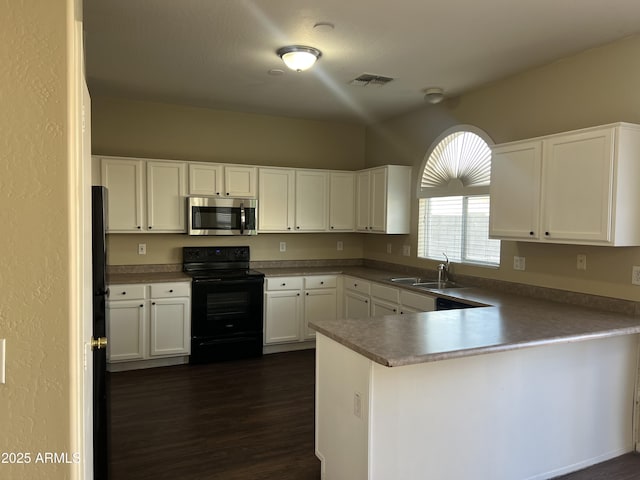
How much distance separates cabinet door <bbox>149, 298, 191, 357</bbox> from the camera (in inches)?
175

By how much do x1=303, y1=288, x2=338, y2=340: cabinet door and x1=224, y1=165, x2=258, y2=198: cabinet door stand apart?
51.3 inches

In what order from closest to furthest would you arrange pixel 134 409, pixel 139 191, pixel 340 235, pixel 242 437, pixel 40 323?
1. pixel 40 323
2. pixel 242 437
3. pixel 134 409
4. pixel 139 191
5. pixel 340 235

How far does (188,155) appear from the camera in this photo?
5.11 m

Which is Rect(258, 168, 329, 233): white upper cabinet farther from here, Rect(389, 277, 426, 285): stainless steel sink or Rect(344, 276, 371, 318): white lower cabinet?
Rect(389, 277, 426, 285): stainless steel sink

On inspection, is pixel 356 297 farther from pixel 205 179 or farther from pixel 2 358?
pixel 2 358

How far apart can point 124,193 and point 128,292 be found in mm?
990

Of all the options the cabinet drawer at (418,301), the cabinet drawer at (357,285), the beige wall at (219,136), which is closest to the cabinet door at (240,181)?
the beige wall at (219,136)

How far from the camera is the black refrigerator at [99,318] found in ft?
6.95

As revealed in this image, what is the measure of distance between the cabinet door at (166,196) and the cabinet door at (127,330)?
32.4 inches

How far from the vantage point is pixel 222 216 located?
4961 millimetres

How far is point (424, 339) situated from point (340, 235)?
378cm

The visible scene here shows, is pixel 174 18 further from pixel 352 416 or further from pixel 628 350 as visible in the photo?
pixel 628 350

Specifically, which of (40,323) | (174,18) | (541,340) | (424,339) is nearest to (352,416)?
(424,339)

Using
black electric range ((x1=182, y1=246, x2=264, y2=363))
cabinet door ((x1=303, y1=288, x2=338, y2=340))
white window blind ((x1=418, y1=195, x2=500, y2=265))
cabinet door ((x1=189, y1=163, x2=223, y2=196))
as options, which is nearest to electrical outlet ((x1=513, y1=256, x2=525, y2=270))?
white window blind ((x1=418, y1=195, x2=500, y2=265))
